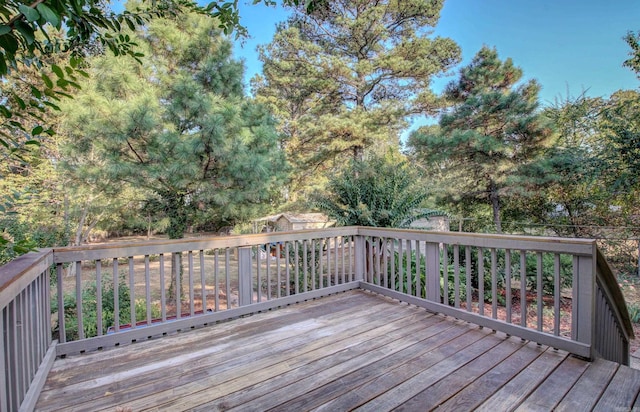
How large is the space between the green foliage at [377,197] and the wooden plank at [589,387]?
2.86 m

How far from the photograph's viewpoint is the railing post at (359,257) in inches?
160

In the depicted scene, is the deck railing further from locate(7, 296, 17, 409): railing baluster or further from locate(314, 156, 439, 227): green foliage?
locate(314, 156, 439, 227): green foliage

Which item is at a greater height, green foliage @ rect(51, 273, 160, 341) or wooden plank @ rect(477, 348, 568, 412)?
wooden plank @ rect(477, 348, 568, 412)

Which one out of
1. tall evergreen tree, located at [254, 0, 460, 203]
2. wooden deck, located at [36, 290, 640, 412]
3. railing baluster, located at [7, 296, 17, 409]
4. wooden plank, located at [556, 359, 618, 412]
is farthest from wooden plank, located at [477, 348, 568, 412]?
tall evergreen tree, located at [254, 0, 460, 203]

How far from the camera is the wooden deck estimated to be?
1.78m

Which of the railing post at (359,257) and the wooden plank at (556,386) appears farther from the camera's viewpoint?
the railing post at (359,257)

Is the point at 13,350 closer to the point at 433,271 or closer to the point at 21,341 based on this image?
the point at 21,341

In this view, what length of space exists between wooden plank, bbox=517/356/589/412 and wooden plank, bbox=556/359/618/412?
0.03m

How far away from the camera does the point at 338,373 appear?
208 centimetres

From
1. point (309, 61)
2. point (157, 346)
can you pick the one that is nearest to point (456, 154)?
point (309, 61)

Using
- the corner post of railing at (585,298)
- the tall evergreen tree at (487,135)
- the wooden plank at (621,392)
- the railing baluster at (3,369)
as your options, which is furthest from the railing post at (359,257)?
the tall evergreen tree at (487,135)

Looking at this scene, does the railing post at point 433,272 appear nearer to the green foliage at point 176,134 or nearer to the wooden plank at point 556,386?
the wooden plank at point 556,386

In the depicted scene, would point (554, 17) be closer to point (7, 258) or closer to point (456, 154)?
A: point (456, 154)

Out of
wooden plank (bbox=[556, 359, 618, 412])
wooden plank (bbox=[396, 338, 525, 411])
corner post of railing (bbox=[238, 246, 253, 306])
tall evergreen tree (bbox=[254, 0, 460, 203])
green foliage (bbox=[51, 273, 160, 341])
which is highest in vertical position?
tall evergreen tree (bbox=[254, 0, 460, 203])
